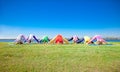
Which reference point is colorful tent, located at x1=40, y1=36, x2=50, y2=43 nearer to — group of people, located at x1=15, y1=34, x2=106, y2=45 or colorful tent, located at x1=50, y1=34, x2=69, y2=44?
group of people, located at x1=15, y1=34, x2=106, y2=45

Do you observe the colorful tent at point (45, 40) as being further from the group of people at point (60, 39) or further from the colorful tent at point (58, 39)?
the colorful tent at point (58, 39)

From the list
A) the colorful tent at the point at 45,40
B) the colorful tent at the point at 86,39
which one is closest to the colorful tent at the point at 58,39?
the colorful tent at the point at 45,40

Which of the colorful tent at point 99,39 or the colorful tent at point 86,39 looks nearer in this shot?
the colorful tent at point 99,39

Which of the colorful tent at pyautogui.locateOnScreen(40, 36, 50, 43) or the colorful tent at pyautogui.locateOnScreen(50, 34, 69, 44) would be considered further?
the colorful tent at pyautogui.locateOnScreen(40, 36, 50, 43)

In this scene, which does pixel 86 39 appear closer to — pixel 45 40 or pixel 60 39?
pixel 60 39

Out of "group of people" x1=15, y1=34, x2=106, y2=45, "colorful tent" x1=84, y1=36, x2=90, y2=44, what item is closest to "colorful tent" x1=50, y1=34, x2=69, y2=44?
"group of people" x1=15, y1=34, x2=106, y2=45

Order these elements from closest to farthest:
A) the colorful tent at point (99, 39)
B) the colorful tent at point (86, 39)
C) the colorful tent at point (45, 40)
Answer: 1. the colorful tent at point (99, 39)
2. the colorful tent at point (86, 39)
3. the colorful tent at point (45, 40)

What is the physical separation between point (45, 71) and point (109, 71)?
4.76 m

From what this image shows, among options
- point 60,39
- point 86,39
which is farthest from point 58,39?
point 86,39

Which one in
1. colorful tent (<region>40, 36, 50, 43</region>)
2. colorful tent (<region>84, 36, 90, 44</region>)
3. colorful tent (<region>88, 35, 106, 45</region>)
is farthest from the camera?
colorful tent (<region>40, 36, 50, 43</region>)

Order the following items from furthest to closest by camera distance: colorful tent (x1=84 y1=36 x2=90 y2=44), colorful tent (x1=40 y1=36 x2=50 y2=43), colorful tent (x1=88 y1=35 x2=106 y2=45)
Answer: colorful tent (x1=40 y1=36 x2=50 y2=43) < colorful tent (x1=84 y1=36 x2=90 y2=44) < colorful tent (x1=88 y1=35 x2=106 y2=45)

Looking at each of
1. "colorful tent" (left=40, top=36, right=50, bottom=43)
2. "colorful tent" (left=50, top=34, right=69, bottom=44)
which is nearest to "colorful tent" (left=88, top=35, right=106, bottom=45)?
"colorful tent" (left=50, top=34, right=69, bottom=44)

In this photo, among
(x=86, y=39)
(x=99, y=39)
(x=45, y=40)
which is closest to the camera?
(x=99, y=39)

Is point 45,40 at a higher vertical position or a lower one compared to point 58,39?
higher
